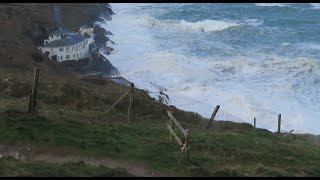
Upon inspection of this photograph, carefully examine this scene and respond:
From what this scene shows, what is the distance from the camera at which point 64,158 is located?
45.4ft

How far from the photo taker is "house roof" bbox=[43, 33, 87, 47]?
4967 cm

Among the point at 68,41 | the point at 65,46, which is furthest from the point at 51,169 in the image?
the point at 68,41

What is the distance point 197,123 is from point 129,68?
25744mm

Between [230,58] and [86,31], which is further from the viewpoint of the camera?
[86,31]

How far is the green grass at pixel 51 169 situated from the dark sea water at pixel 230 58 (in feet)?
80.3

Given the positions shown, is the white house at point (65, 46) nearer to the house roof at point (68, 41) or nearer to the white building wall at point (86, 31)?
the house roof at point (68, 41)

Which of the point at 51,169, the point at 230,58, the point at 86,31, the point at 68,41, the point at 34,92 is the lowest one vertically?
the point at 230,58

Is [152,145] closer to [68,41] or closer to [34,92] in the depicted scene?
[34,92]

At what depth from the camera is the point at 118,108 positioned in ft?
83.1

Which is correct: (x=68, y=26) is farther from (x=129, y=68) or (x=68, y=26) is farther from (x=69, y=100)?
(x=69, y=100)

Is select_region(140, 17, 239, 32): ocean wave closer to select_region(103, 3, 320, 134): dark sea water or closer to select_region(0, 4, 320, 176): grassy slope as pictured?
select_region(103, 3, 320, 134): dark sea water

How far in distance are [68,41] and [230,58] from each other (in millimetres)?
17178

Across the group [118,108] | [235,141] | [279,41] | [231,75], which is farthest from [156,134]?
[279,41]

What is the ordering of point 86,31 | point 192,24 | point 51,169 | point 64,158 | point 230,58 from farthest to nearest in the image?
point 192,24, point 86,31, point 230,58, point 64,158, point 51,169
